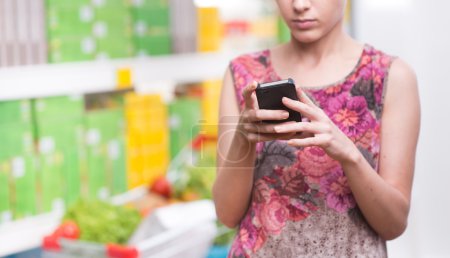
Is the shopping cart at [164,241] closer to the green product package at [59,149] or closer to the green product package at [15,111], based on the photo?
the green product package at [59,149]

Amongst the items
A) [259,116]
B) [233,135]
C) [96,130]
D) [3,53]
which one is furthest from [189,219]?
[259,116]

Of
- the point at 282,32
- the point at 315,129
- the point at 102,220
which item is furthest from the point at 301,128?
the point at 282,32

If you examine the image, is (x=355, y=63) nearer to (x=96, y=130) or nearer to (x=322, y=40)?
(x=322, y=40)

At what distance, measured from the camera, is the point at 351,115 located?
137 centimetres

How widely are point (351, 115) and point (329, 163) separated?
0.11 meters

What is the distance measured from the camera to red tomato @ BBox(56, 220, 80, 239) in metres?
2.61

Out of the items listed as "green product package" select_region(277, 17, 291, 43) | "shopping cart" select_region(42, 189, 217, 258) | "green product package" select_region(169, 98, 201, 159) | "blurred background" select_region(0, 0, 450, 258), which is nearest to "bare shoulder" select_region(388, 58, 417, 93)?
"blurred background" select_region(0, 0, 450, 258)

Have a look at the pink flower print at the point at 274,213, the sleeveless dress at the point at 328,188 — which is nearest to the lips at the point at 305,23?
the sleeveless dress at the point at 328,188

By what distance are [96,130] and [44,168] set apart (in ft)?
1.13

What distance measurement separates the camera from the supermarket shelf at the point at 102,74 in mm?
2600

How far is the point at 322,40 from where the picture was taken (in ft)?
4.64

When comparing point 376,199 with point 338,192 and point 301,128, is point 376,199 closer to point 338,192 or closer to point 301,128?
point 338,192

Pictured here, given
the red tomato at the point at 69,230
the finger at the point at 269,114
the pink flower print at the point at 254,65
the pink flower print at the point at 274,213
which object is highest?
the pink flower print at the point at 254,65

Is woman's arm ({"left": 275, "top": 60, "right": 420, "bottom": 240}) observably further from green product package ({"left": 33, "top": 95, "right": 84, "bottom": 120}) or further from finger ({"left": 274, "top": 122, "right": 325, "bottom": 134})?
green product package ({"left": 33, "top": 95, "right": 84, "bottom": 120})
